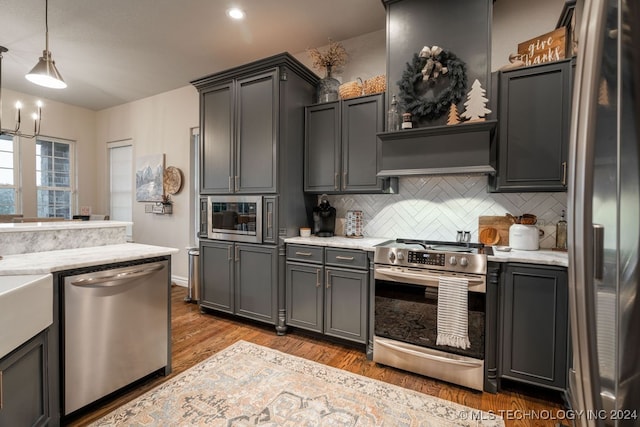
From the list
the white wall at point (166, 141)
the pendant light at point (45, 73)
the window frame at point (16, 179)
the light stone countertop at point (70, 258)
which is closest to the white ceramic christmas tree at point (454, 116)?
the light stone countertop at point (70, 258)

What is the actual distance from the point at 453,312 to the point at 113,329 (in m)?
2.31

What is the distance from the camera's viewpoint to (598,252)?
1.52 ft

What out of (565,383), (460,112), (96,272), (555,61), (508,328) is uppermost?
(555,61)

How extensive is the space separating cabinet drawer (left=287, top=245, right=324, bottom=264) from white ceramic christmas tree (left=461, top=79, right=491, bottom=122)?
5.57ft

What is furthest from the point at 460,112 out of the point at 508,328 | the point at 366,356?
the point at 366,356

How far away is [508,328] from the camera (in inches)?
82.4

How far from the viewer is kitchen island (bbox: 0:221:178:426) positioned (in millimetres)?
1479

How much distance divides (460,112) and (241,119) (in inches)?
85.8

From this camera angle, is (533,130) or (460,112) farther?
(460,112)

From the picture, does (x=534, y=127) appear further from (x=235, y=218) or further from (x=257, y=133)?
(x=235, y=218)

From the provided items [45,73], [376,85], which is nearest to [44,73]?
[45,73]

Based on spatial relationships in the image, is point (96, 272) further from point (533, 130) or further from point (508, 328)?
point (533, 130)

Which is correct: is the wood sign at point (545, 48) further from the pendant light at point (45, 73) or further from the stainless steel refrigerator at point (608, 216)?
the pendant light at point (45, 73)

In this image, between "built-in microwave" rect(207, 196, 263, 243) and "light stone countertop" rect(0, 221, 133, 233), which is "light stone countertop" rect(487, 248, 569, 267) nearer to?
"built-in microwave" rect(207, 196, 263, 243)
